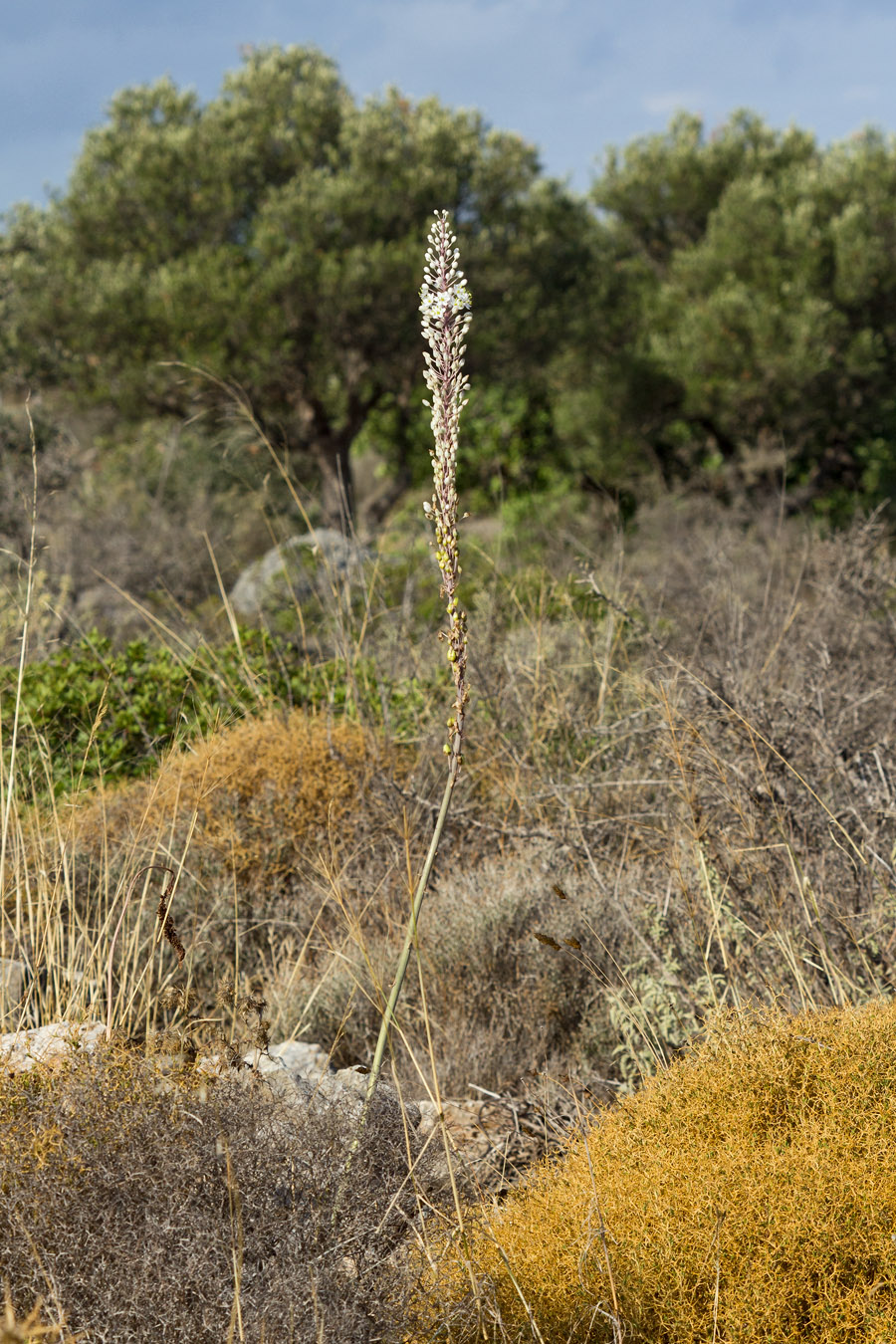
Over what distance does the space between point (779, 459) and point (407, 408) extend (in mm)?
4597

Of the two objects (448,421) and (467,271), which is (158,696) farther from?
(467,271)

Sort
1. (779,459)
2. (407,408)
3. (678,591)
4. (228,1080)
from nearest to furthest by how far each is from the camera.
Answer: (228,1080) → (678,591) → (779,459) → (407,408)

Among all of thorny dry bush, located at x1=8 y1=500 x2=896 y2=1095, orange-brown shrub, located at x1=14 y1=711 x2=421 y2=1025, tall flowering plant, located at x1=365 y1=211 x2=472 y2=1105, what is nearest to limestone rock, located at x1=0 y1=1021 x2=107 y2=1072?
thorny dry bush, located at x1=8 y1=500 x2=896 y2=1095

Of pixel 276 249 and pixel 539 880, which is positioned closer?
pixel 539 880

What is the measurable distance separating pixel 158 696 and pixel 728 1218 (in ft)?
11.9

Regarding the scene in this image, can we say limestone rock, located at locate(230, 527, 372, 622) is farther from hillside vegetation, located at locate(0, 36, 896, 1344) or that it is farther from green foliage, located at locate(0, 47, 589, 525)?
green foliage, located at locate(0, 47, 589, 525)

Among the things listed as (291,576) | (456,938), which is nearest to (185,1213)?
(456,938)

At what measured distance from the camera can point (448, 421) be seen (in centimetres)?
152

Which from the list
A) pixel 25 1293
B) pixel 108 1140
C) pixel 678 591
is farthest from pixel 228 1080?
pixel 678 591

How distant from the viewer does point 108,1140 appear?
172 centimetres

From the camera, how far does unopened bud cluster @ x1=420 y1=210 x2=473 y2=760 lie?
149cm

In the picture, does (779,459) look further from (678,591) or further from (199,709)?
(199,709)

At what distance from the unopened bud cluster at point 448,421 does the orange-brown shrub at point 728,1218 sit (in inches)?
32.5

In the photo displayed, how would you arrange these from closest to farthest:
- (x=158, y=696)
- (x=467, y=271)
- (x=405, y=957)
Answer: (x=405, y=957) < (x=158, y=696) < (x=467, y=271)
